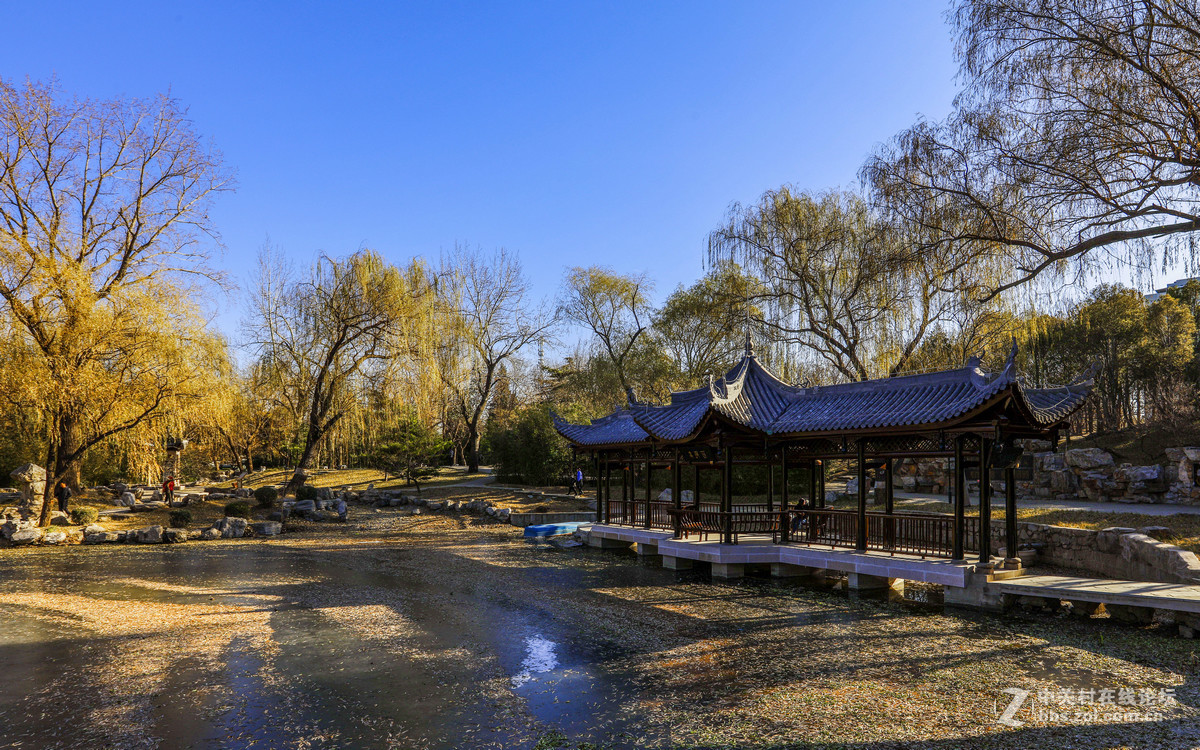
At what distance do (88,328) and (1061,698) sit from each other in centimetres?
1998

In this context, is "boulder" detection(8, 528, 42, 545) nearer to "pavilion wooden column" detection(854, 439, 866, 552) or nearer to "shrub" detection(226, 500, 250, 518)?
"shrub" detection(226, 500, 250, 518)

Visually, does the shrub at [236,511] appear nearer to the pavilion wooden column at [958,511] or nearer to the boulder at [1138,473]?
the pavilion wooden column at [958,511]

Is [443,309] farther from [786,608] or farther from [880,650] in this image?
[880,650]

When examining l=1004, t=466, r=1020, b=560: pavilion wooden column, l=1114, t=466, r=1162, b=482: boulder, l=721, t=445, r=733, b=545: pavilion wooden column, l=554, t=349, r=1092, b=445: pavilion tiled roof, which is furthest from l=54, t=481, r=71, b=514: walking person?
l=1114, t=466, r=1162, b=482: boulder

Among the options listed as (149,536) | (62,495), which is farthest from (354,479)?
(149,536)

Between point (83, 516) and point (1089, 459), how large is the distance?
91.1 ft

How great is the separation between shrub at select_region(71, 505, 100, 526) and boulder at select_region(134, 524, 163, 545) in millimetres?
1478

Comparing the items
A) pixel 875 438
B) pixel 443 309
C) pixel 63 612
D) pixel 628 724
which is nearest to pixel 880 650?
pixel 628 724

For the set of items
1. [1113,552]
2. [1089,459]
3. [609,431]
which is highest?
[609,431]

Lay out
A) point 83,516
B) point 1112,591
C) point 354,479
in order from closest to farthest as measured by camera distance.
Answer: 1. point 1112,591
2. point 83,516
3. point 354,479

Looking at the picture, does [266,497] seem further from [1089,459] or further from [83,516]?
[1089,459]

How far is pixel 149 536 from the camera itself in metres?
18.6

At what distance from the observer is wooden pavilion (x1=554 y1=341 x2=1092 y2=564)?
34.9 feet

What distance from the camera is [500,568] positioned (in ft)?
46.9
